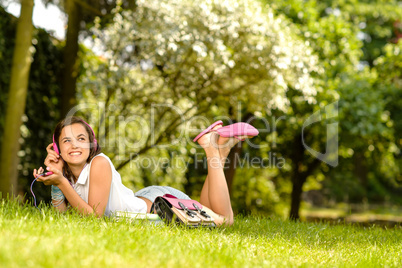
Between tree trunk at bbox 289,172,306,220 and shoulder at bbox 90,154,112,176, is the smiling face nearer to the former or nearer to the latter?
shoulder at bbox 90,154,112,176

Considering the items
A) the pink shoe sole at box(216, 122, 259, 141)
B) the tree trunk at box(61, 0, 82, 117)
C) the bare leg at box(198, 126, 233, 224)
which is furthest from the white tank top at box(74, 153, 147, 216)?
the tree trunk at box(61, 0, 82, 117)

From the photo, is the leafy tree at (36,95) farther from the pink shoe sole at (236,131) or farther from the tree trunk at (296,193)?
the tree trunk at (296,193)

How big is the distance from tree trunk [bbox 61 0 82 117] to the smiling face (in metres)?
3.39

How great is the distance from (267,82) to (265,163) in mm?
4467

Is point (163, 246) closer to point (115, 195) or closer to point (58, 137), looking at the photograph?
point (115, 195)

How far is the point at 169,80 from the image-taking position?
285 inches

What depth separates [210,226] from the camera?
151 inches

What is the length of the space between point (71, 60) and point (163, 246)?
205 inches

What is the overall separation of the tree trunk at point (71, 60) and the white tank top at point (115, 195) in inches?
139

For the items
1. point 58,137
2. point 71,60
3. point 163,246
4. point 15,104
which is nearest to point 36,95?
point 71,60

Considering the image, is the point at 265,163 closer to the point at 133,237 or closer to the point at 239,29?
the point at 239,29

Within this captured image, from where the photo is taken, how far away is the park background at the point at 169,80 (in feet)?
20.9

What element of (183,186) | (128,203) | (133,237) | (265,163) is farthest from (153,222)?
(265,163)

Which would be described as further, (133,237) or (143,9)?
(143,9)
